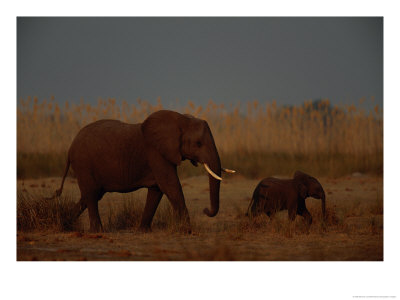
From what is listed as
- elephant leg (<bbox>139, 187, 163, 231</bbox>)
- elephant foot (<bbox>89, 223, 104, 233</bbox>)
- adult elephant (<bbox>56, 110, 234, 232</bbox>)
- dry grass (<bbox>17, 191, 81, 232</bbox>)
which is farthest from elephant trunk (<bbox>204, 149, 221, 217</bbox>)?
dry grass (<bbox>17, 191, 81, 232</bbox>)

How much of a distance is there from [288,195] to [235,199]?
4.08 m

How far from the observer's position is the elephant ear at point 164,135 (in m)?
9.48

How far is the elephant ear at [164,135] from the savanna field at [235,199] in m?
1.01

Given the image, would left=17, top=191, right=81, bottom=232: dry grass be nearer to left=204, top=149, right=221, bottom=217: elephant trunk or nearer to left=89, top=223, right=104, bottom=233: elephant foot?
left=89, top=223, right=104, bottom=233: elephant foot

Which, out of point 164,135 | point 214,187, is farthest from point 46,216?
point 214,187

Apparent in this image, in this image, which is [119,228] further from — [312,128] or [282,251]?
[312,128]

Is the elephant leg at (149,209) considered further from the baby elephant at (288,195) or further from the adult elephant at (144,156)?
the baby elephant at (288,195)

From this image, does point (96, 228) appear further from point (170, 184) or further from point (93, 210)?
point (170, 184)

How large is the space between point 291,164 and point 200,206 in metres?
5.33

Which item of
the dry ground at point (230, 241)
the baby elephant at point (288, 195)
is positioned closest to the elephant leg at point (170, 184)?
the dry ground at point (230, 241)

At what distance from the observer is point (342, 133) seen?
19.2m

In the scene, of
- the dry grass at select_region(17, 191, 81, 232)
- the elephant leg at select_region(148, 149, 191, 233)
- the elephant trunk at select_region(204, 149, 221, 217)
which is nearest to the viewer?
the elephant trunk at select_region(204, 149, 221, 217)

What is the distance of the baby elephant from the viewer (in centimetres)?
1045
